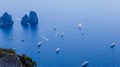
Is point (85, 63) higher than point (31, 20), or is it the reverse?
point (31, 20)

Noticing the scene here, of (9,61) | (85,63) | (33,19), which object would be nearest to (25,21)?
(33,19)

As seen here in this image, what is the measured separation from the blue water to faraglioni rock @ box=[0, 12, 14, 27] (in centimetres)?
101

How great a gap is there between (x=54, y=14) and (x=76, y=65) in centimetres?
2769

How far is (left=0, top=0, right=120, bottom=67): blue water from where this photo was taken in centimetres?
2894

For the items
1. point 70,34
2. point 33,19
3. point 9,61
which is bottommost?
point 70,34

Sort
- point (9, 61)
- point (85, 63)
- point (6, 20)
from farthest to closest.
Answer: point (6, 20) < point (85, 63) < point (9, 61)

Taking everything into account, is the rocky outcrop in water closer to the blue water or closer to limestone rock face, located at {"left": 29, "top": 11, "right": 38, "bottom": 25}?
limestone rock face, located at {"left": 29, "top": 11, "right": 38, "bottom": 25}

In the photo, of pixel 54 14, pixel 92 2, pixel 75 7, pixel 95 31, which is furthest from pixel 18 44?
pixel 92 2

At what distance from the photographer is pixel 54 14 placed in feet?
176

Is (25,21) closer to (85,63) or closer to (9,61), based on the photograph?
(85,63)

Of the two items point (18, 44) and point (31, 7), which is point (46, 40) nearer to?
point (18, 44)

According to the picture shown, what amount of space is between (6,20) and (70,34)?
12895mm

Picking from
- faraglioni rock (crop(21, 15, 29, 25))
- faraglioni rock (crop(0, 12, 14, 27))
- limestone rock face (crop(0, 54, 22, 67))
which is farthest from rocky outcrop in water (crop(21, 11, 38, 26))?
limestone rock face (crop(0, 54, 22, 67))

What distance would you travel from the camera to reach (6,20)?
46.9m
